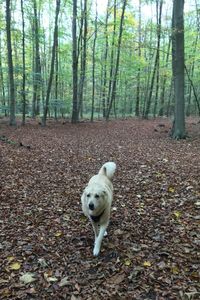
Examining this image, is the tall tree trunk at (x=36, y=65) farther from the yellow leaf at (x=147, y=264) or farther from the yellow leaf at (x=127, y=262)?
the yellow leaf at (x=147, y=264)

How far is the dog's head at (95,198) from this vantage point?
414 centimetres

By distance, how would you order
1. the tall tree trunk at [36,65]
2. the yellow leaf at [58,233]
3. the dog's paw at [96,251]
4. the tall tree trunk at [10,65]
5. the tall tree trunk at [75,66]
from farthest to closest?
1. the tall tree trunk at [75,66]
2. the tall tree trunk at [36,65]
3. the tall tree trunk at [10,65]
4. the yellow leaf at [58,233]
5. the dog's paw at [96,251]

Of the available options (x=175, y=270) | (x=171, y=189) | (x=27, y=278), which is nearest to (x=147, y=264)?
(x=175, y=270)

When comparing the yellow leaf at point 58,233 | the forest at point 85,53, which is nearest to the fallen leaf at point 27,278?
the yellow leaf at point 58,233

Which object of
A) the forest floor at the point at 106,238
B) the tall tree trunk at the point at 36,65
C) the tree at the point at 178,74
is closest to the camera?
the forest floor at the point at 106,238

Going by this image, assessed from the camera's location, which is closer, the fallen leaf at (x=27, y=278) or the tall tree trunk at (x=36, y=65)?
the fallen leaf at (x=27, y=278)

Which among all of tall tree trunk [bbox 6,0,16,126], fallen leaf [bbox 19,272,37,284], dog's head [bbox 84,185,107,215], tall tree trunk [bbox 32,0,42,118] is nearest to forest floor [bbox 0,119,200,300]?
fallen leaf [bbox 19,272,37,284]

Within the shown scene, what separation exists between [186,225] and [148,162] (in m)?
4.53

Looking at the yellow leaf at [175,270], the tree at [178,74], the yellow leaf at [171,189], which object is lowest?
the yellow leaf at [175,270]

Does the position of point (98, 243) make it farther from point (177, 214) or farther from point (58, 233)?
point (177, 214)

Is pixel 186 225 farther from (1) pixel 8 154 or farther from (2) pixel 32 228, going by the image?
(1) pixel 8 154

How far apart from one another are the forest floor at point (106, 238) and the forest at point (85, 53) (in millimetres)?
10908

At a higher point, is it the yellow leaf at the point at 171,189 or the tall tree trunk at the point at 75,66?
the tall tree trunk at the point at 75,66

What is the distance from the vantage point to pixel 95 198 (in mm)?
4172
